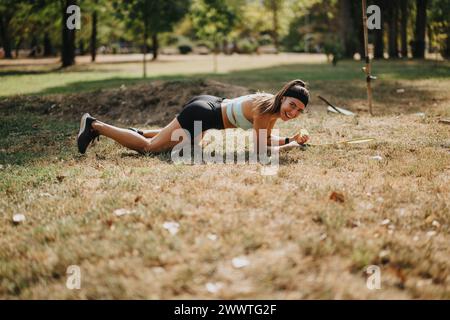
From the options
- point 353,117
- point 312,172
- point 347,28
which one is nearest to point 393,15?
point 347,28

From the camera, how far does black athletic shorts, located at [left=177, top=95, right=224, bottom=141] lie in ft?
18.3

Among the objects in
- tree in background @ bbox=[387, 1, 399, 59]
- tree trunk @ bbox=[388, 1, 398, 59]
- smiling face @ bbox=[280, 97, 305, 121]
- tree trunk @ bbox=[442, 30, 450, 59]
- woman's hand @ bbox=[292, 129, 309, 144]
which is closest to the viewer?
smiling face @ bbox=[280, 97, 305, 121]

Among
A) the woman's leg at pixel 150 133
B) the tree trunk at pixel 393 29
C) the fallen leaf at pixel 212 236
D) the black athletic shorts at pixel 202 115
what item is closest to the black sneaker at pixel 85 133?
the woman's leg at pixel 150 133

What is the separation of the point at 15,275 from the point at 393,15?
33086 mm

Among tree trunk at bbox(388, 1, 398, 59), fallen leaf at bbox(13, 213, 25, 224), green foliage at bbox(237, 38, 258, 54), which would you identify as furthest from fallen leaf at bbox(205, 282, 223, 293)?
green foliage at bbox(237, 38, 258, 54)

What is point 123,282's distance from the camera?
2.70 metres

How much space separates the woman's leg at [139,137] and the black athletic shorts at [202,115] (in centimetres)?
12

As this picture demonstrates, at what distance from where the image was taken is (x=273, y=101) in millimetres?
5086

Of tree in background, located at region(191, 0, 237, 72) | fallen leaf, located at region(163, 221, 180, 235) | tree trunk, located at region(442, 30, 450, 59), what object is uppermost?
tree in background, located at region(191, 0, 237, 72)

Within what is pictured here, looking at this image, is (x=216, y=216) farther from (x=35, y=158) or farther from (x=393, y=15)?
(x=393, y=15)

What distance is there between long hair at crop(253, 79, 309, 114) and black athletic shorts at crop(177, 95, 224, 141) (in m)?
0.59

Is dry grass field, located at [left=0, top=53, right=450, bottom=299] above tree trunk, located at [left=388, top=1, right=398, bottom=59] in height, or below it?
below

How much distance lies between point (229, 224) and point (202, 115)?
8.36 feet
